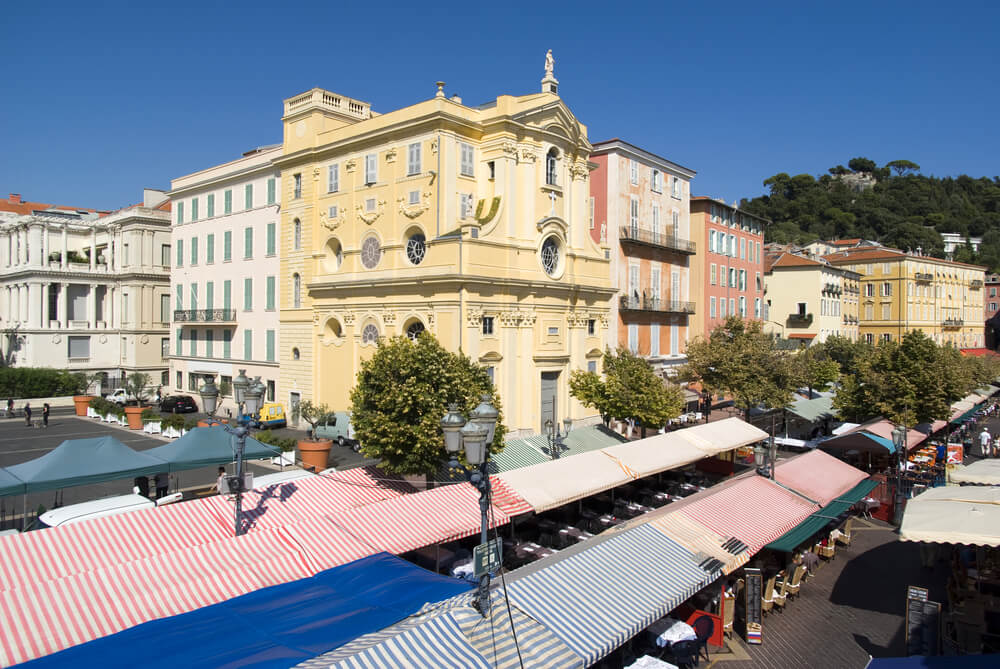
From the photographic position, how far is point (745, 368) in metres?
31.7

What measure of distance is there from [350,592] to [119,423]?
1256 inches

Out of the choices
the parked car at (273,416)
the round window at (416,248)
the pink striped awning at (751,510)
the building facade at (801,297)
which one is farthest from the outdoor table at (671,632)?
the building facade at (801,297)

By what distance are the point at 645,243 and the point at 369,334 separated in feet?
52.4

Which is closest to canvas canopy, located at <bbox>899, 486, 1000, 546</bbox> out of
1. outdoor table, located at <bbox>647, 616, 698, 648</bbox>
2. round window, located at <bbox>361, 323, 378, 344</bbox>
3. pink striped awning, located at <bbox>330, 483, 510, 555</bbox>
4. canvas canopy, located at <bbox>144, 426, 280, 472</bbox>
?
outdoor table, located at <bbox>647, 616, 698, 648</bbox>

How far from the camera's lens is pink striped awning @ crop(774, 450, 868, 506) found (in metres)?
18.3

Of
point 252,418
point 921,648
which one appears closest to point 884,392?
point 921,648

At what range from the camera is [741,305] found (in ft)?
156

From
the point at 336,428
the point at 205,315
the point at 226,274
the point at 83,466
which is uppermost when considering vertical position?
the point at 226,274

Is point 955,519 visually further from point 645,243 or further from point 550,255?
point 645,243

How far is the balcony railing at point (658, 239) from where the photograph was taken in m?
36.4

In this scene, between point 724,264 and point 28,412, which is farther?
point 724,264

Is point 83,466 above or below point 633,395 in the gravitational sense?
below

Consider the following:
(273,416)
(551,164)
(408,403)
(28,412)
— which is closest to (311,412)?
(273,416)

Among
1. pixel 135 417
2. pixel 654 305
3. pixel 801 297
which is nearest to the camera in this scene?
pixel 135 417
